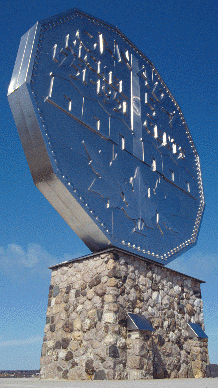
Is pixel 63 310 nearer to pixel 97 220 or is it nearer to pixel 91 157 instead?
pixel 97 220

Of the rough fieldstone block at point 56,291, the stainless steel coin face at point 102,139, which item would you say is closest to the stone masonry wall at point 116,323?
the rough fieldstone block at point 56,291

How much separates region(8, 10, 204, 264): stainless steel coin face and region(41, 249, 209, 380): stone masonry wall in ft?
1.26

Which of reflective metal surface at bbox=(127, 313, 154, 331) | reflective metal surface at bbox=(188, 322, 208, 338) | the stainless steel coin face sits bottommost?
reflective metal surface at bbox=(188, 322, 208, 338)

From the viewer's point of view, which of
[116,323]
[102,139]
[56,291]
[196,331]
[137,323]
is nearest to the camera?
[116,323]

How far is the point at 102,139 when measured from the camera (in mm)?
5945

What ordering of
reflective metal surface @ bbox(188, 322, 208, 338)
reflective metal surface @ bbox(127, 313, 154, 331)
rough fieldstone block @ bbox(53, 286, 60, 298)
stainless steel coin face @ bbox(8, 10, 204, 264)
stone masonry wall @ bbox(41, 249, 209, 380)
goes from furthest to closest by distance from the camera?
reflective metal surface @ bbox(188, 322, 208, 338)
rough fieldstone block @ bbox(53, 286, 60, 298)
stainless steel coin face @ bbox(8, 10, 204, 264)
reflective metal surface @ bbox(127, 313, 154, 331)
stone masonry wall @ bbox(41, 249, 209, 380)

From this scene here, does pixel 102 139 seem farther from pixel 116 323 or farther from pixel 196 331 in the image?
pixel 196 331

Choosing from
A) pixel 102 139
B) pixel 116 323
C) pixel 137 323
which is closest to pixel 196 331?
pixel 137 323

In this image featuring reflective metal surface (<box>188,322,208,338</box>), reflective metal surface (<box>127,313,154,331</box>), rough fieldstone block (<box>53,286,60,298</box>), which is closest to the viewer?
reflective metal surface (<box>127,313,154,331</box>)

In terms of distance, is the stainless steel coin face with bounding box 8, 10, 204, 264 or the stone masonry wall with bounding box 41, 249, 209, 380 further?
the stainless steel coin face with bounding box 8, 10, 204, 264

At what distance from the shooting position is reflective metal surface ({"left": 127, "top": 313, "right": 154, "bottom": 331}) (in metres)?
4.81

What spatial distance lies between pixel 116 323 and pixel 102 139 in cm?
291

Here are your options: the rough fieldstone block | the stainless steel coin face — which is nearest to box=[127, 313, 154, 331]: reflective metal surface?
the stainless steel coin face

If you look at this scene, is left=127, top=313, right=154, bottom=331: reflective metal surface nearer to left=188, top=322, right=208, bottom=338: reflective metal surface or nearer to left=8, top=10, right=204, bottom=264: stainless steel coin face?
left=8, top=10, right=204, bottom=264: stainless steel coin face
